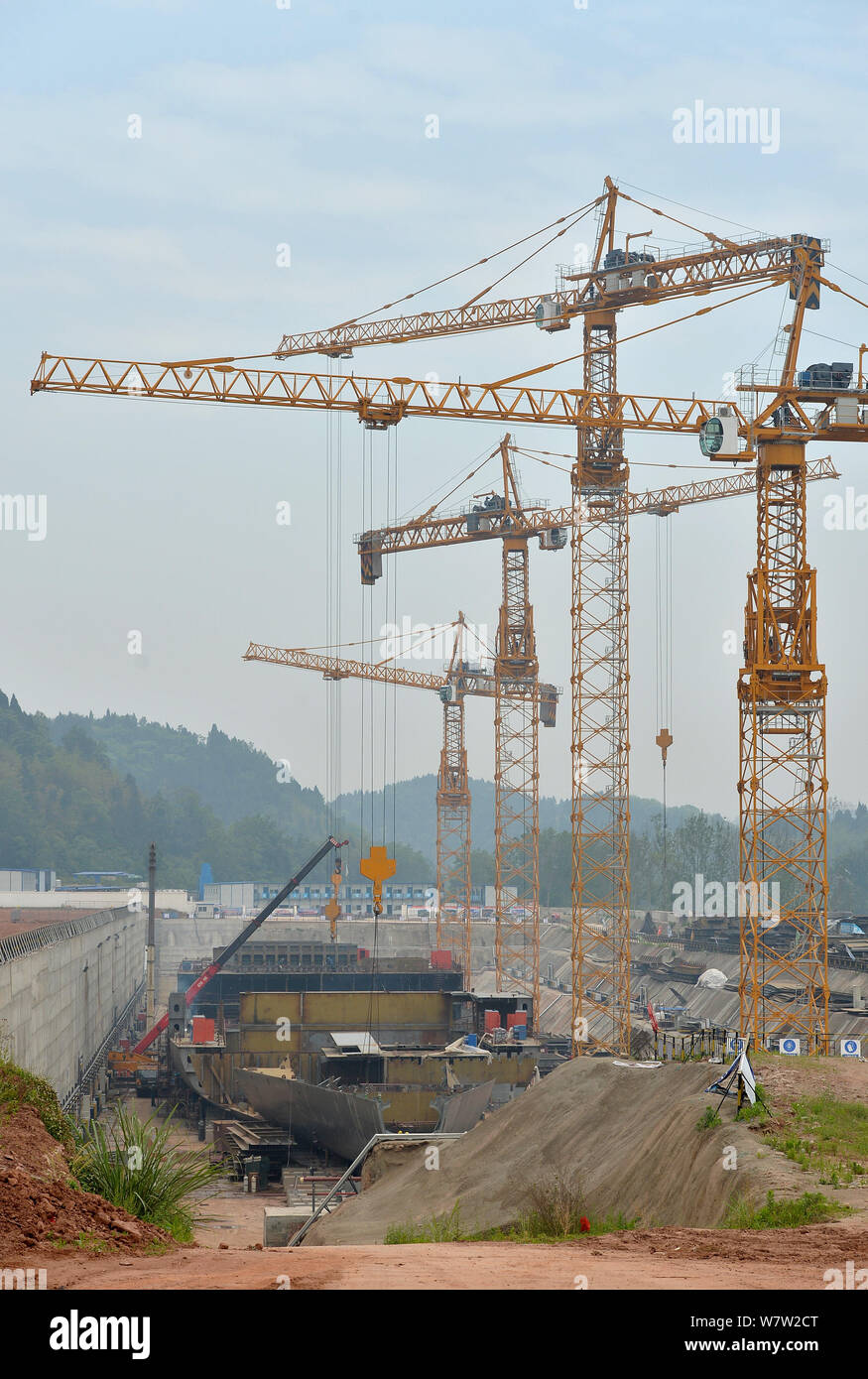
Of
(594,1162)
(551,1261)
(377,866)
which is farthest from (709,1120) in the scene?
(377,866)

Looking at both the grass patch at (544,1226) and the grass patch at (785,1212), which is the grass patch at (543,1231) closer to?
the grass patch at (544,1226)

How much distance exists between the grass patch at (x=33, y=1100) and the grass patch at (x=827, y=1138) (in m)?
10.1

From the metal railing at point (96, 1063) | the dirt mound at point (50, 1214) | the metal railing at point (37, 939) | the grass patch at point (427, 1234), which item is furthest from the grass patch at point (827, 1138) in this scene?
the metal railing at point (37, 939)

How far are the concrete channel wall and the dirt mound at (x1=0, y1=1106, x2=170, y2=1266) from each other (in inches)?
641

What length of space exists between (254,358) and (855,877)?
16160 centimetres

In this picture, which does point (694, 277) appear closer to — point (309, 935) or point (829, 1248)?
point (829, 1248)

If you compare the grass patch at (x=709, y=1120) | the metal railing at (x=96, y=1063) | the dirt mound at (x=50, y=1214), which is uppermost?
the dirt mound at (x=50, y=1214)

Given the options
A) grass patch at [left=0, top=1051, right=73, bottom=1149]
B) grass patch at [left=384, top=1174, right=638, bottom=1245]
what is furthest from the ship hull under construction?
grass patch at [left=0, top=1051, right=73, bottom=1149]

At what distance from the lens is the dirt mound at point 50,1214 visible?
43.2 feet

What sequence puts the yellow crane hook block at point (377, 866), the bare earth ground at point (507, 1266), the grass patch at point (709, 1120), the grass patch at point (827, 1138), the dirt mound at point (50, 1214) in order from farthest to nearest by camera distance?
the yellow crane hook block at point (377, 866) → the grass patch at point (709, 1120) → the grass patch at point (827, 1138) → the dirt mound at point (50, 1214) → the bare earth ground at point (507, 1266)

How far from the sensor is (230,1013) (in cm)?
7744

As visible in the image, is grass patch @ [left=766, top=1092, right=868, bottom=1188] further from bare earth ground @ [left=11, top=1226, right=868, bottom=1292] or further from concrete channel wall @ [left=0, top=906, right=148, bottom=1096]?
concrete channel wall @ [left=0, top=906, right=148, bottom=1096]

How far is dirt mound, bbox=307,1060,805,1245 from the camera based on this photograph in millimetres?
20891
